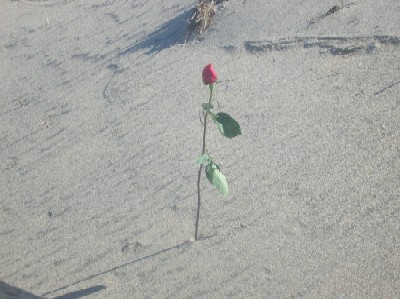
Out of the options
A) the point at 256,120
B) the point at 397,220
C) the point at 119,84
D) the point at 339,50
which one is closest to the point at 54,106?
the point at 119,84

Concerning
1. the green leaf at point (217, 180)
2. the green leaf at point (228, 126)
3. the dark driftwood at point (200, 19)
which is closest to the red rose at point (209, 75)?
the green leaf at point (228, 126)

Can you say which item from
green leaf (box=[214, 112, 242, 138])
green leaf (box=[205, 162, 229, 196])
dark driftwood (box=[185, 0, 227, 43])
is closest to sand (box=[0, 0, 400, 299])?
dark driftwood (box=[185, 0, 227, 43])

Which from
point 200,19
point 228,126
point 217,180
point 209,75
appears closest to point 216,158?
point 217,180

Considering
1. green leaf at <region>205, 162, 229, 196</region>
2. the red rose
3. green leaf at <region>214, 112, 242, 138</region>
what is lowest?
green leaf at <region>205, 162, 229, 196</region>

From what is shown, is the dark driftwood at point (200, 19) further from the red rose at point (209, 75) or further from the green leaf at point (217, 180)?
the red rose at point (209, 75)

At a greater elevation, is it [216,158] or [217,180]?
[217,180]

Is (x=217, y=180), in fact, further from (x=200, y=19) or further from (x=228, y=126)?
(x=200, y=19)

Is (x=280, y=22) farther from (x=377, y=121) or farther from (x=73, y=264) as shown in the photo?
(x=73, y=264)

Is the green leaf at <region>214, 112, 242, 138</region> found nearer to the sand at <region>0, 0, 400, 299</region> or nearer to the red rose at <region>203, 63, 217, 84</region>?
the red rose at <region>203, 63, 217, 84</region>

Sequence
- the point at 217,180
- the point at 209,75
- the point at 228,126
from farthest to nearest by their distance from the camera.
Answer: the point at 217,180
the point at 228,126
the point at 209,75
